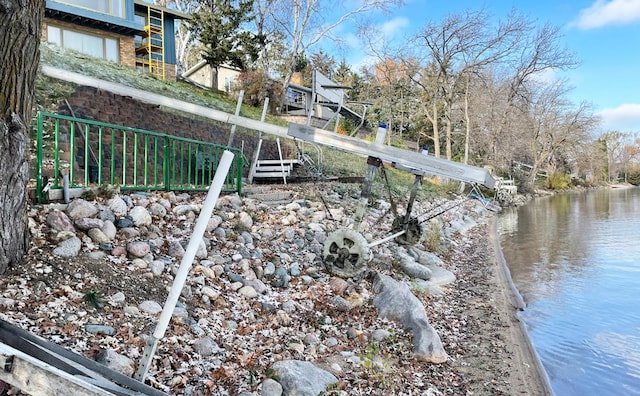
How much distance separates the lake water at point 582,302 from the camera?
5.47 m

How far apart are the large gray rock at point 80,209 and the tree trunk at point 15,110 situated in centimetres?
97

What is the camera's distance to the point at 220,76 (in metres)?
35.4

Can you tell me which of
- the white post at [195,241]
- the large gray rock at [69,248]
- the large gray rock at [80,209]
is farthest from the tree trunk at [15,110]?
the white post at [195,241]

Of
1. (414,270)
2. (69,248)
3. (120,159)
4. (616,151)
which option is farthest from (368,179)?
(616,151)

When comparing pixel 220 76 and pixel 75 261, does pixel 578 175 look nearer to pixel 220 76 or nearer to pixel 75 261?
pixel 220 76

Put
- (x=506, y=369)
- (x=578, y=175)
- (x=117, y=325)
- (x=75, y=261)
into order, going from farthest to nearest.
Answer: (x=578, y=175) < (x=506, y=369) < (x=75, y=261) < (x=117, y=325)

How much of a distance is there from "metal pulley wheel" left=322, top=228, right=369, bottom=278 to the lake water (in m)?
2.67

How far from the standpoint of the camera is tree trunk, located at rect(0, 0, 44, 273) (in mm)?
3580

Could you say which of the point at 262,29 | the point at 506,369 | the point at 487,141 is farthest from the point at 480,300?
the point at 487,141

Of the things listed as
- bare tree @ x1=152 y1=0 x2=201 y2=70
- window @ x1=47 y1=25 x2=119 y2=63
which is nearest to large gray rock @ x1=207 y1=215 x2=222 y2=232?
window @ x1=47 y1=25 x2=119 y2=63

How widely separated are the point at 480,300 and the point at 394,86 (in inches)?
1174

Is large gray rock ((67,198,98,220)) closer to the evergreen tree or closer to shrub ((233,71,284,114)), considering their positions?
shrub ((233,71,284,114))

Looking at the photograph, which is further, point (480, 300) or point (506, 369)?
point (480, 300)

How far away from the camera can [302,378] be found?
3.68 m
